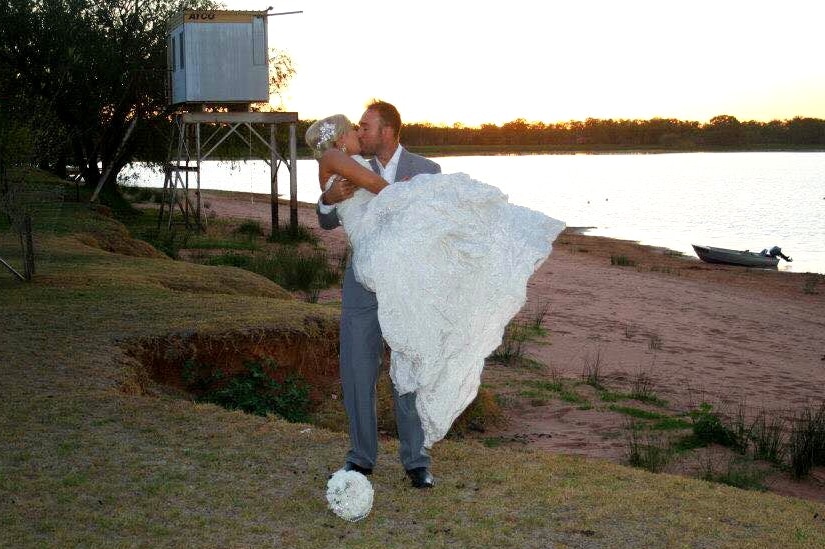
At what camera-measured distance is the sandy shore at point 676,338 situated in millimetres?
8836

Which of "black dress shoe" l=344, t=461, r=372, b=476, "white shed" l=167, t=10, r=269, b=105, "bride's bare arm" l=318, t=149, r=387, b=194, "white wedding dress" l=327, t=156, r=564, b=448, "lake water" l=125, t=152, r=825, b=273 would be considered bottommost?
"lake water" l=125, t=152, r=825, b=273

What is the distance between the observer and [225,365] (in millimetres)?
8797

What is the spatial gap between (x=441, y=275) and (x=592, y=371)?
7.18m

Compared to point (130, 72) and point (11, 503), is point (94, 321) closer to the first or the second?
point (11, 503)

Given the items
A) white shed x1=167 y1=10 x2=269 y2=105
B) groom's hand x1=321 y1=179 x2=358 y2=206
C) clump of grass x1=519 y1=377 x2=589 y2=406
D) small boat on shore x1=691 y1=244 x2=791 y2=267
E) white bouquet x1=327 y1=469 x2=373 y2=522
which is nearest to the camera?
white bouquet x1=327 y1=469 x2=373 y2=522

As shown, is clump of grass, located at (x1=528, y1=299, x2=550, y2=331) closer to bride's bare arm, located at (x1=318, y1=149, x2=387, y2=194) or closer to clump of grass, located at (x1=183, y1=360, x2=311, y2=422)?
clump of grass, located at (x1=183, y1=360, x2=311, y2=422)

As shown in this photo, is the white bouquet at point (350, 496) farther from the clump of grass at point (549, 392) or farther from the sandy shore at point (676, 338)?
the clump of grass at point (549, 392)

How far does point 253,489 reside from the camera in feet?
16.9

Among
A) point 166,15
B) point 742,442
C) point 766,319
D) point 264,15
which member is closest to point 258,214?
point 166,15

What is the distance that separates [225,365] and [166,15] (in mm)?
26028

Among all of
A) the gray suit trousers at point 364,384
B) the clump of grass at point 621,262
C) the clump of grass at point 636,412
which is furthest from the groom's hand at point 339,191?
the clump of grass at point 621,262

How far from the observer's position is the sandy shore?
8836mm

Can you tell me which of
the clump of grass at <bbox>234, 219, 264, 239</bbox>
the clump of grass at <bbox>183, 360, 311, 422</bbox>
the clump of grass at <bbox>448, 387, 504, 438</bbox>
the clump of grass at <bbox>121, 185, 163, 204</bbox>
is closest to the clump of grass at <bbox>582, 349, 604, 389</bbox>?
the clump of grass at <bbox>448, 387, 504, 438</bbox>

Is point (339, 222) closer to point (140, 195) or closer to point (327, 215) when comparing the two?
point (327, 215)
